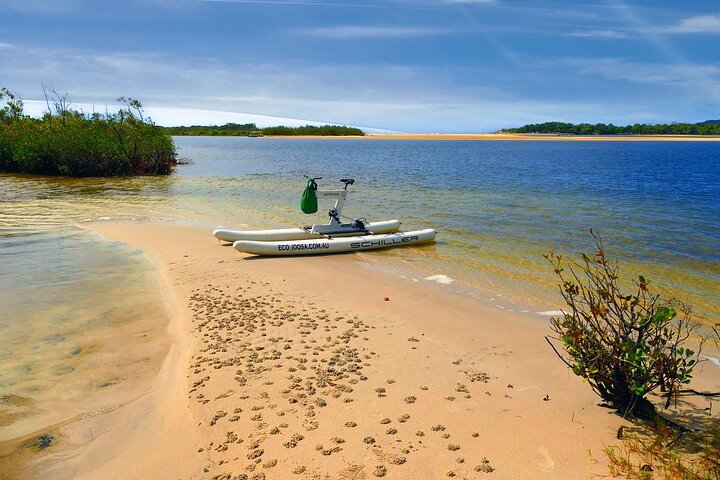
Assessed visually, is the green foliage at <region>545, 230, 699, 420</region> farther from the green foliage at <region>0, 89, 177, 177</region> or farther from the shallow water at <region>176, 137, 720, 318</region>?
the green foliage at <region>0, 89, 177, 177</region>

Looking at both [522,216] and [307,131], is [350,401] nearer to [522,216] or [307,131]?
[522,216]

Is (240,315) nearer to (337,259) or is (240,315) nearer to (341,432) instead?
(341,432)

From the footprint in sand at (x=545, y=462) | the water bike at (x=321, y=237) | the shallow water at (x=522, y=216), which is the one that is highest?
the footprint in sand at (x=545, y=462)

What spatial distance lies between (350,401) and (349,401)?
0.04 ft

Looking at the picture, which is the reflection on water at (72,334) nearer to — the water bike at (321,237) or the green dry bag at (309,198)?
the water bike at (321,237)

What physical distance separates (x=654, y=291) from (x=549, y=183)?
2414cm

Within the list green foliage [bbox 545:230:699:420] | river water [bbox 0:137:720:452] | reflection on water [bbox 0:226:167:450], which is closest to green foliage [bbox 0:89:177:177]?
river water [bbox 0:137:720:452]

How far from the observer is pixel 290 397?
17.6ft

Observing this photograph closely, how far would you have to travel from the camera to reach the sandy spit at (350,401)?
4.33 m

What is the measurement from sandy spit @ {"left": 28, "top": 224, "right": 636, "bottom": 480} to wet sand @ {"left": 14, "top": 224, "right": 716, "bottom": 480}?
2 cm

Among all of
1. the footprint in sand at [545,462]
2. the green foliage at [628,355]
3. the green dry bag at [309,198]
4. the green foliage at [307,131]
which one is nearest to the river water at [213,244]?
the green dry bag at [309,198]

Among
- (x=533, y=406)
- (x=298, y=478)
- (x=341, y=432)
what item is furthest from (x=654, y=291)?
(x=298, y=478)

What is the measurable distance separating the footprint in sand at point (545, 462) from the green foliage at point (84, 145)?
3596 centimetres

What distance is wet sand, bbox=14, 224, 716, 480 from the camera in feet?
14.2
